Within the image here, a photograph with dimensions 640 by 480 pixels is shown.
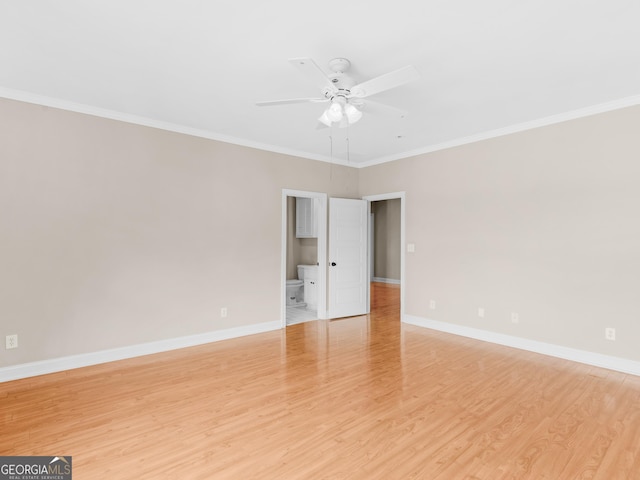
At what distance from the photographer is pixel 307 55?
2604 millimetres

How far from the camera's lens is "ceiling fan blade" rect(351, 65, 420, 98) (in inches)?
A: 85.7

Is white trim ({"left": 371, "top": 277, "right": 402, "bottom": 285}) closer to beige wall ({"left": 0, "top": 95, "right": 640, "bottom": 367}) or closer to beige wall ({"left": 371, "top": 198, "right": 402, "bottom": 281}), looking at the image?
beige wall ({"left": 371, "top": 198, "right": 402, "bottom": 281})

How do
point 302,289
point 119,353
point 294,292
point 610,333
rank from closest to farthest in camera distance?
1. point 610,333
2. point 119,353
3. point 294,292
4. point 302,289

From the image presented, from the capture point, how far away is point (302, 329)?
511 centimetres

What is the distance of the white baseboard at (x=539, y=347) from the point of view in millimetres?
3457

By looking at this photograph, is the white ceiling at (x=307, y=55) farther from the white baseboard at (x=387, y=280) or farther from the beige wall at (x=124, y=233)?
the white baseboard at (x=387, y=280)

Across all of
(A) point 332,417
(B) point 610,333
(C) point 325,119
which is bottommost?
(A) point 332,417

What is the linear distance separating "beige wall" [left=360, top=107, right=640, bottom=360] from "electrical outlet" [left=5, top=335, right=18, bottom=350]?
4.90m

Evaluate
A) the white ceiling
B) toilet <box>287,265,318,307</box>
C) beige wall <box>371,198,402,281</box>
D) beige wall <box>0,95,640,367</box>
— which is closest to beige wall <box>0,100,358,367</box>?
beige wall <box>0,95,640,367</box>

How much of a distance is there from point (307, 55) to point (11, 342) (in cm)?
380

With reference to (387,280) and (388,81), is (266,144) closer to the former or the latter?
(388,81)

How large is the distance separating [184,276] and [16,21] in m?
2.82

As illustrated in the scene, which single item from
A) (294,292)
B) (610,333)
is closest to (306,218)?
(294,292)

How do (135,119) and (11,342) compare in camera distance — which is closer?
(11,342)
